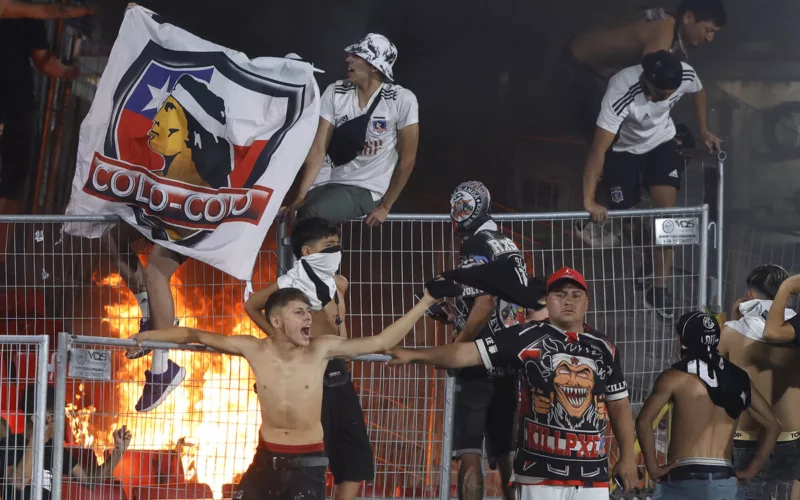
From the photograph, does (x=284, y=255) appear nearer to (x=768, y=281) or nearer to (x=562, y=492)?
(x=562, y=492)

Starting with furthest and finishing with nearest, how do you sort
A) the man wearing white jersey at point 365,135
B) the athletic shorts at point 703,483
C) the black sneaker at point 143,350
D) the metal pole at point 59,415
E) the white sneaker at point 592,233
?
the white sneaker at point 592,233, the man wearing white jersey at point 365,135, the black sneaker at point 143,350, the metal pole at point 59,415, the athletic shorts at point 703,483

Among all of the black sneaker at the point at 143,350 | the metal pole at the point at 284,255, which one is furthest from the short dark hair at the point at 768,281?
the black sneaker at the point at 143,350

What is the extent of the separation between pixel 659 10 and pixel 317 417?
19.7 ft

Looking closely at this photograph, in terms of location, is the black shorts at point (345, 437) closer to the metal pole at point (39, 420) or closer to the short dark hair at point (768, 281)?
the metal pole at point (39, 420)

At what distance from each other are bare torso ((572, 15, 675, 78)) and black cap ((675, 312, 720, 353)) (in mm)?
4320

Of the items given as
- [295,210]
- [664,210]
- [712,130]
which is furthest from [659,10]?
[295,210]

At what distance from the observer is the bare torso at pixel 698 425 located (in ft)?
17.4

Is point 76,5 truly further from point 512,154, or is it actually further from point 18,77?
point 512,154

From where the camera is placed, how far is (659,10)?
928cm

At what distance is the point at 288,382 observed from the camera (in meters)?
5.00

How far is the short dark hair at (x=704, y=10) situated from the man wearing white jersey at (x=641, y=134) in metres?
1.10

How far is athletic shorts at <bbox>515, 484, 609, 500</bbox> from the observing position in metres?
4.77

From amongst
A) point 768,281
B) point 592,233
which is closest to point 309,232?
point 592,233

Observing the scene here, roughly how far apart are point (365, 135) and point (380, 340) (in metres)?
2.06
